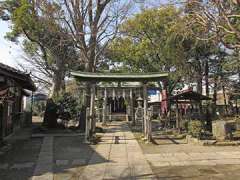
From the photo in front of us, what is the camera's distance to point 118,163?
9.55 metres

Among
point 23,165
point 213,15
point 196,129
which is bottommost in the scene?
point 23,165

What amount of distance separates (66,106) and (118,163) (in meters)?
11.2

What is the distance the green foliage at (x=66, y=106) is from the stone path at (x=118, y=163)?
687cm

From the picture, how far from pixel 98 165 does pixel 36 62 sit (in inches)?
1007

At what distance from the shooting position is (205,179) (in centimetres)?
751

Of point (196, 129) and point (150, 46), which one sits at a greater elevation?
point (150, 46)

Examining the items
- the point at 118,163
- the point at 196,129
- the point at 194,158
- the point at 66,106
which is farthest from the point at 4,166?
the point at 66,106

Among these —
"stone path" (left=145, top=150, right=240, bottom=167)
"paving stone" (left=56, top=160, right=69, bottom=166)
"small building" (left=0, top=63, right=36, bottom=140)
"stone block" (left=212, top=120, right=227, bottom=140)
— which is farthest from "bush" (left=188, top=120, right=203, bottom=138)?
"small building" (left=0, top=63, right=36, bottom=140)

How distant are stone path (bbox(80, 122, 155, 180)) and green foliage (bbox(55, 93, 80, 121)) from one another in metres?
6.87

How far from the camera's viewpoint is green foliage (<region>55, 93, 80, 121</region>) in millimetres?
20031

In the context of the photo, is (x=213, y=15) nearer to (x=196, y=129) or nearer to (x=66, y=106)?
(x=196, y=129)

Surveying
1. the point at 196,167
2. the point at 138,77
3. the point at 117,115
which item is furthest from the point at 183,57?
the point at 196,167

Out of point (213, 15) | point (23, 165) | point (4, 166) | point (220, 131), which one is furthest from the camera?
point (220, 131)

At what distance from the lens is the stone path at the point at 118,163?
809cm
